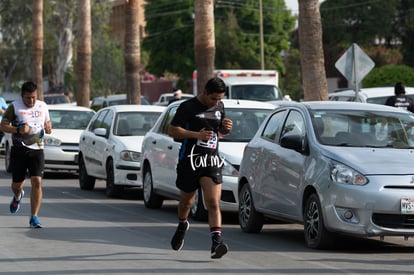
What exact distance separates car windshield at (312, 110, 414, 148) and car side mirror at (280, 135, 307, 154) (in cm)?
19

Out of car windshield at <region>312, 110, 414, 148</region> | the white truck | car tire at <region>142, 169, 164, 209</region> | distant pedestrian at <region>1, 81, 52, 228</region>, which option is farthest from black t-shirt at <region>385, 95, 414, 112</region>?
the white truck

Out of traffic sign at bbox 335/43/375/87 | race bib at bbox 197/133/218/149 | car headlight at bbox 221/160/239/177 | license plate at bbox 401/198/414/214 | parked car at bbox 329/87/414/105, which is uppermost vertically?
traffic sign at bbox 335/43/375/87

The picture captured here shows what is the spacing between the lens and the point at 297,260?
1173 centimetres

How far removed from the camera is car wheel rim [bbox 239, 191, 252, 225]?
14.6 m

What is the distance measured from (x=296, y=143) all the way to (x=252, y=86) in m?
23.2

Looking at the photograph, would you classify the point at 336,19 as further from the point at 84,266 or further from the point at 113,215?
the point at 84,266

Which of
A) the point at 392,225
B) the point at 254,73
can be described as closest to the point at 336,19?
the point at 254,73

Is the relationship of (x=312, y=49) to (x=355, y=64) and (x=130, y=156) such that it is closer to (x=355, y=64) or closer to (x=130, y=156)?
(x=355, y=64)

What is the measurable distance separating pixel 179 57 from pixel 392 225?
78.1 meters

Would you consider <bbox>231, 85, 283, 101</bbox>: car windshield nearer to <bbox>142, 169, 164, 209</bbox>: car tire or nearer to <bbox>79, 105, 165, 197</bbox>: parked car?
<bbox>79, 105, 165, 197</bbox>: parked car

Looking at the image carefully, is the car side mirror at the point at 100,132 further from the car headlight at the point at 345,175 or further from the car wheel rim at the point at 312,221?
the car headlight at the point at 345,175

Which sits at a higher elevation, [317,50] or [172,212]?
[317,50]

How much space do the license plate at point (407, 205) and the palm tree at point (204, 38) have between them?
54.9ft

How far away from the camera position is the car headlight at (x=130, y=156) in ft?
66.5
